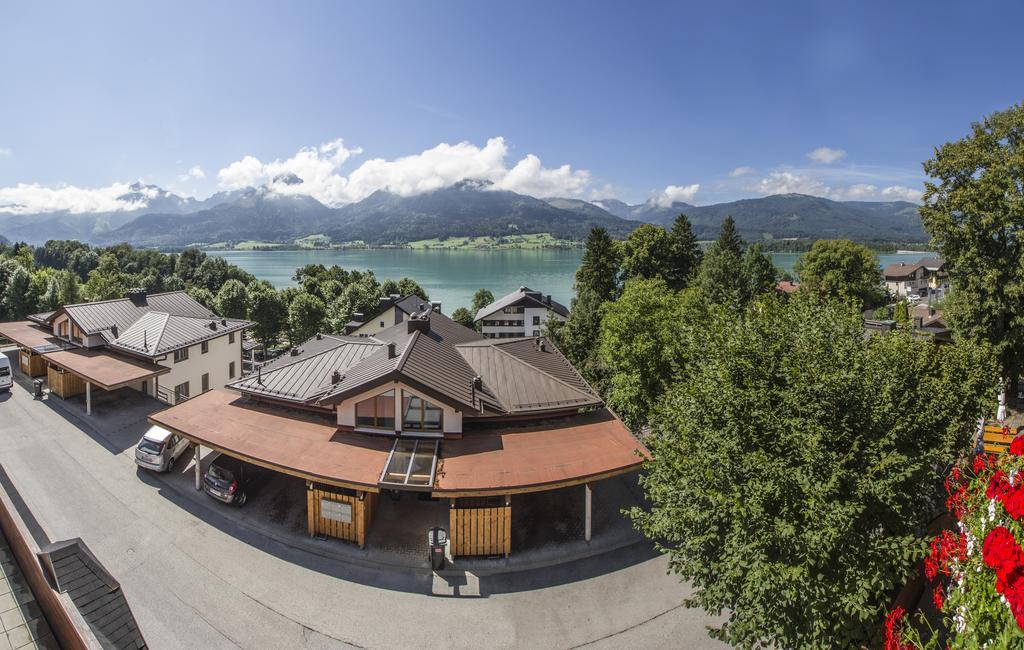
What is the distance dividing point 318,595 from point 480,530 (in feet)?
13.4

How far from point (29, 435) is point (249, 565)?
48.6 feet

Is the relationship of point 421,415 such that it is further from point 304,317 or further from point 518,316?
point 518,316

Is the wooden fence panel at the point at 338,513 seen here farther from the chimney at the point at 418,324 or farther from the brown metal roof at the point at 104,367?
the brown metal roof at the point at 104,367

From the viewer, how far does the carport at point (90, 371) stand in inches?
797

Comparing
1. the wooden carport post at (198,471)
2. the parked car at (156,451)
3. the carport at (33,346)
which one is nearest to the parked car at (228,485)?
the wooden carport post at (198,471)

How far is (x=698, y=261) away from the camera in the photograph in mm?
50000

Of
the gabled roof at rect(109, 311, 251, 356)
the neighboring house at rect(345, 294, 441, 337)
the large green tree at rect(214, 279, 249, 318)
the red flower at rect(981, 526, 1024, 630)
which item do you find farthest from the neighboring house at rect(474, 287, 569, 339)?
the red flower at rect(981, 526, 1024, 630)

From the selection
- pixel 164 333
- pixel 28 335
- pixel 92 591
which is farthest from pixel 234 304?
pixel 92 591

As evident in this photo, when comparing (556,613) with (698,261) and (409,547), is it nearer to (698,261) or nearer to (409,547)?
(409,547)

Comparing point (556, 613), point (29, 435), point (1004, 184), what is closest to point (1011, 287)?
point (1004, 184)

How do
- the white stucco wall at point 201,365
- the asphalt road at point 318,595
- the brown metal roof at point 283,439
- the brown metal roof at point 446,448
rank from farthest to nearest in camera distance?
1. the white stucco wall at point 201,365
2. the brown metal roof at point 283,439
3. the brown metal roof at point 446,448
4. the asphalt road at point 318,595

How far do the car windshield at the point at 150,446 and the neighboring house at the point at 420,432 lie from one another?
118 centimetres

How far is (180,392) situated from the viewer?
24.6 m

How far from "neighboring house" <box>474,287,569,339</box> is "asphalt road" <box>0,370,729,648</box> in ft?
123
